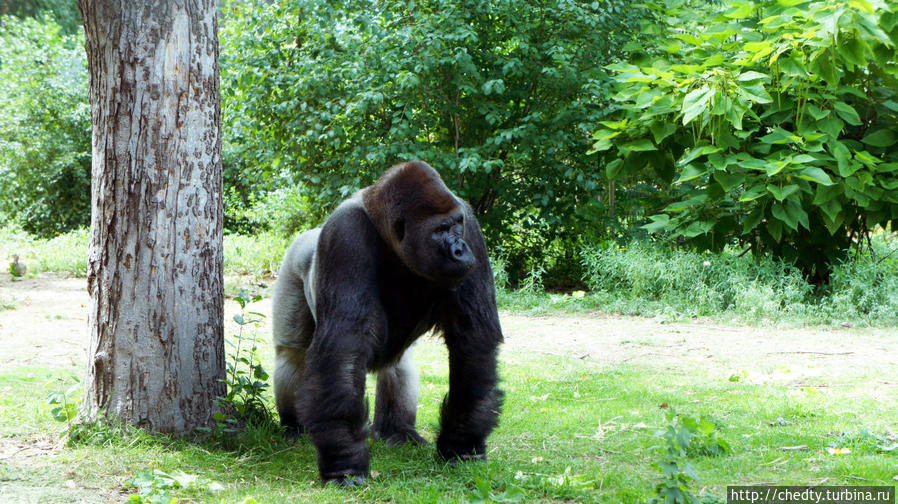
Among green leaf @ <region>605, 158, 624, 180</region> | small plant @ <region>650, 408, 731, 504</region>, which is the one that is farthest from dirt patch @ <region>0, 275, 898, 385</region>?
small plant @ <region>650, 408, 731, 504</region>

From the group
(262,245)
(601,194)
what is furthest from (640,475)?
(262,245)

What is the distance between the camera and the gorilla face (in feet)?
9.75

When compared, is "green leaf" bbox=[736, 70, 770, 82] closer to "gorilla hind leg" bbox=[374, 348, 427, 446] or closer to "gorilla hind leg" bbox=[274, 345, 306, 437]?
"gorilla hind leg" bbox=[374, 348, 427, 446]

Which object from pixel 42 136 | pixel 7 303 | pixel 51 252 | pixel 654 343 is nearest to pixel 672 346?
pixel 654 343

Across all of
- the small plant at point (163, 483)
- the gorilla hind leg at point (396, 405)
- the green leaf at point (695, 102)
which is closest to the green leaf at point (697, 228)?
the green leaf at point (695, 102)

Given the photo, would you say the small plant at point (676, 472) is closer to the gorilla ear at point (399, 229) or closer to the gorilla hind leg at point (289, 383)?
the gorilla ear at point (399, 229)

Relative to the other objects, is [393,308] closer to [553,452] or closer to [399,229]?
[399,229]

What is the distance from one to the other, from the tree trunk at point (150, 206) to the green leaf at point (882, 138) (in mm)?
6061

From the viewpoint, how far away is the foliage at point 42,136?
50.5 ft

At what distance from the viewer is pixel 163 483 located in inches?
114

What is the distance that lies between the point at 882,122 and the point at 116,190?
6.80m

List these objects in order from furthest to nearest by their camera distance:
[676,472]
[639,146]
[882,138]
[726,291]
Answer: [639,146] → [726,291] → [882,138] → [676,472]

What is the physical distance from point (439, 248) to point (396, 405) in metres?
1.13

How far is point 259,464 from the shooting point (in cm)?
336
